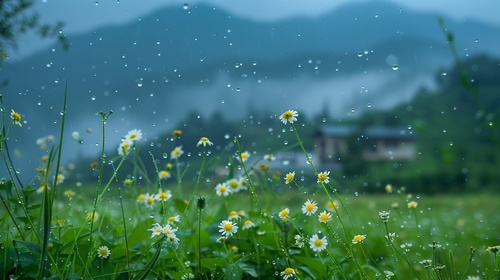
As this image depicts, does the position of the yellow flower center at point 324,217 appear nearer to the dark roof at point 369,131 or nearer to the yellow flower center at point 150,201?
the yellow flower center at point 150,201

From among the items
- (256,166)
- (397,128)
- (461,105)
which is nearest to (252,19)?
(397,128)

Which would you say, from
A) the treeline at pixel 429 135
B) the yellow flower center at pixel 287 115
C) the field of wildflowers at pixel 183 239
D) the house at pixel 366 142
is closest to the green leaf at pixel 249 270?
Answer: the field of wildflowers at pixel 183 239

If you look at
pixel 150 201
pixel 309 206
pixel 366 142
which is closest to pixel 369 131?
pixel 366 142

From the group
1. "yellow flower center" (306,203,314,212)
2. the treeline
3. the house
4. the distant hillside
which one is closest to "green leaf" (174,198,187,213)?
Result: "yellow flower center" (306,203,314,212)

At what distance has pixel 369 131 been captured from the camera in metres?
12.6

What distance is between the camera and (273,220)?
4.23ft

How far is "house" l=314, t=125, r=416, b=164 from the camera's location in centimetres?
1169

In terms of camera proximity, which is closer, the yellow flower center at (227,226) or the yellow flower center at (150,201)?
the yellow flower center at (227,226)

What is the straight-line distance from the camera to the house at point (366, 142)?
11.7 m

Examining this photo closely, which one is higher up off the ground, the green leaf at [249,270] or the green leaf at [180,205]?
the green leaf at [180,205]

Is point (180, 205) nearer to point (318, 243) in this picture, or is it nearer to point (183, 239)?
point (183, 239)

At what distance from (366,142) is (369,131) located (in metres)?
0.52

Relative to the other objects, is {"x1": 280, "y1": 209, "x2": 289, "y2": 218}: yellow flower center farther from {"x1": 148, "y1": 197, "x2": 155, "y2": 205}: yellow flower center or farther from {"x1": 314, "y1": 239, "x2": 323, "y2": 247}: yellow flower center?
Result: {"x1": 148, "y1": 197, "x2": 155, "y2": 205}: yellow flower center

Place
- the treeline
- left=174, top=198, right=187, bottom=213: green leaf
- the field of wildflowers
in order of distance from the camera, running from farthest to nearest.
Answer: the treeline < left=174, top=198, right=187, bottom=213: green leaf < the field of wildflowers
